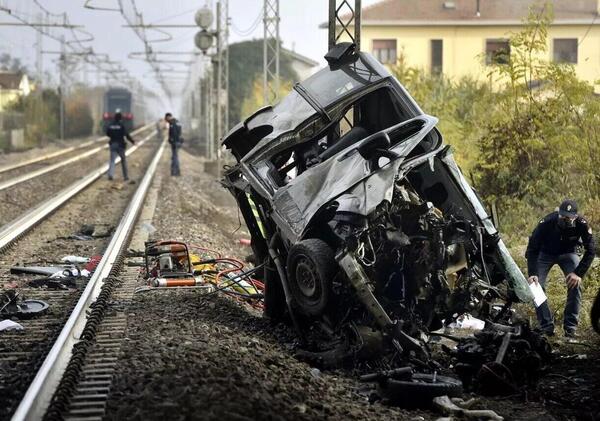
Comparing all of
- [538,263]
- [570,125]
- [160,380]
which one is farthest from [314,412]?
[570,125]

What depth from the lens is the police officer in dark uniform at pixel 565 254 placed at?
9.72 m

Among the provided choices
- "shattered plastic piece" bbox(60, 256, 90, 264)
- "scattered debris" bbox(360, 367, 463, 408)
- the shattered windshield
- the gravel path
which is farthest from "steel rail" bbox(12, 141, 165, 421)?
the gravel path

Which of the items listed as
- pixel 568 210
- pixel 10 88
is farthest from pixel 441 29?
pixel 568 210

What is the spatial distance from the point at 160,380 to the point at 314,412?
103 cm

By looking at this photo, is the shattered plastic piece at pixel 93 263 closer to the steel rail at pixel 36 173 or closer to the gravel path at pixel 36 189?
the gravel path at pixel 36 189

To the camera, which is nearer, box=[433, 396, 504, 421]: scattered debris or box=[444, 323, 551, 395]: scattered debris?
box=[433, 396, 504, 421]: scattered debris

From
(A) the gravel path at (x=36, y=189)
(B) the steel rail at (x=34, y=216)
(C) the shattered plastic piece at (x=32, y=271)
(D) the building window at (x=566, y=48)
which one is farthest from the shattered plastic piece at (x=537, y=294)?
(D) the building window at (x=566, y=48)

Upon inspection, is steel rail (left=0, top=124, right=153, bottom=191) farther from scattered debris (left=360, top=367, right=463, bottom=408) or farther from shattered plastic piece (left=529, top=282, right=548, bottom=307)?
scattered debris (left=360, top=367, right=463, bottom=408)

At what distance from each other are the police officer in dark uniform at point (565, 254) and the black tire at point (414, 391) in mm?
2790

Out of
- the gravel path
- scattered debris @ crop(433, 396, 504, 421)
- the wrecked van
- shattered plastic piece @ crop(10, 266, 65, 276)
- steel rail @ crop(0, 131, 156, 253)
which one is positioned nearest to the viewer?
scattered debris @ crop(433, 396, 504, 421)

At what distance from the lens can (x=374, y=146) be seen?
8.02 metres

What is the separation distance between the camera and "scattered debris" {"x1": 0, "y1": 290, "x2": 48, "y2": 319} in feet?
30.2

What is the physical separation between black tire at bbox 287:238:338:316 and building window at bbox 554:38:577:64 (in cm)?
3861

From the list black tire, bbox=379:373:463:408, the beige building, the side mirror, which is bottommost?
black tire, bbox=379:373:463:408
